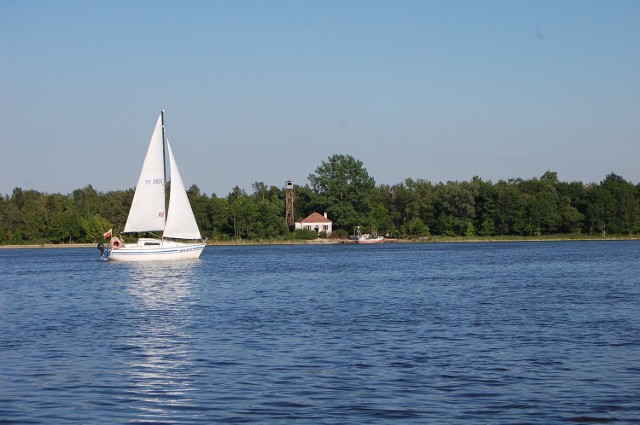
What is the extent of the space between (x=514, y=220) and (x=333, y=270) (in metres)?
88.7

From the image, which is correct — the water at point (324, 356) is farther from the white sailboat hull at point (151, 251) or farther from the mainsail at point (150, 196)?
the mainsail at point (150, 196)

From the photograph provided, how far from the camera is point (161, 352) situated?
21.1m

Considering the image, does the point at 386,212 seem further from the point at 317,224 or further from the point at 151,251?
the point at 151,251

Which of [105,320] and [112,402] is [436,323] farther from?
[112,402]

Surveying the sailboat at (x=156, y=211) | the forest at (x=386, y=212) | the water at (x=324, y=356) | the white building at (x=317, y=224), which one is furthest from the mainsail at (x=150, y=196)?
the white building at (x=317, y=224)

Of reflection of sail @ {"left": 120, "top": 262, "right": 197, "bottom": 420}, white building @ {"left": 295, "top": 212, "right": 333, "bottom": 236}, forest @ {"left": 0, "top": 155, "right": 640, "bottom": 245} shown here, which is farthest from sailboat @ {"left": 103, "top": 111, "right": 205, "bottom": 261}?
white building @ {"left": 295, "top": 212, "right": 333, "bottom": 236}

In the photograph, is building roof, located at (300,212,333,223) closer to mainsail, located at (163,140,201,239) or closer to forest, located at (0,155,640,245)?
forest, located at (0,155,640,245)

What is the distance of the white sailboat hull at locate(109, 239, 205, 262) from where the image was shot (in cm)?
7025

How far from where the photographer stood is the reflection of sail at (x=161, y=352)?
15562mm

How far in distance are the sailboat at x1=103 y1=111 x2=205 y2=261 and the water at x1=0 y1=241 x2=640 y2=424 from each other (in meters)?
30.3

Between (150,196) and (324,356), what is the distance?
5228 centimetres

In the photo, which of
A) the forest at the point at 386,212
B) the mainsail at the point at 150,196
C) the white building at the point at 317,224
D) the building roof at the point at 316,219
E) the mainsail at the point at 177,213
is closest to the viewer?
the mainsail at the point at 150,196

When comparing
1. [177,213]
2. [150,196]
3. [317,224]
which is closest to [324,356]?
[150,196]

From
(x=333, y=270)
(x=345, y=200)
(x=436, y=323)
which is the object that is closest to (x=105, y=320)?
(x=436, y=323)
